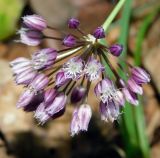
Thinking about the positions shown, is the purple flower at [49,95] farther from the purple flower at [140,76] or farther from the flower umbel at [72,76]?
the purple flower at [140,76]

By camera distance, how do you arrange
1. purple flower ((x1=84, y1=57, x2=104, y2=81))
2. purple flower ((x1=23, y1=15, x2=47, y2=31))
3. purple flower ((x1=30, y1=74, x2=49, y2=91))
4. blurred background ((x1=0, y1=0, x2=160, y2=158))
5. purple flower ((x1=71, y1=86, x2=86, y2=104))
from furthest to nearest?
blurred background ((x1=0, y1=0, x2=160, y2=158)), purple flower ((x1=71, y1=86, x2=86, y2=104)), purple flower ((x1=23, y1=15, x2=47, y2=31)), purple flower ((x1=30, y1=74, x2=49, y2=91)), purple flower ((x1=84, y1=57, x2=104, y2=81))

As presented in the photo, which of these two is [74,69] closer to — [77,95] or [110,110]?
[110,110]

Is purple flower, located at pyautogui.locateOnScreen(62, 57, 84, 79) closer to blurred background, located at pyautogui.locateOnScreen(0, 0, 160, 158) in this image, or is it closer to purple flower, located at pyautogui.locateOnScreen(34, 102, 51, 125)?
purple flower, located at pyautogui.locateOnScreen(34, 102, 51, 125)

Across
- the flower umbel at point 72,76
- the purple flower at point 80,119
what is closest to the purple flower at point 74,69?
the flower umbel at point 72,76

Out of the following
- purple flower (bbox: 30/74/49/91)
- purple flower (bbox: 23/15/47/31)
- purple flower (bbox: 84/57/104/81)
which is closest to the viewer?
purple flower (bbox: 84/57/104/81)

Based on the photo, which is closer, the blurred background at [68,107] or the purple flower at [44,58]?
the purple flower at [44,58]

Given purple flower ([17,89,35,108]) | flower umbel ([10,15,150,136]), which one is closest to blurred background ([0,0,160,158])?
flower umbel ([10,15,150,136])
